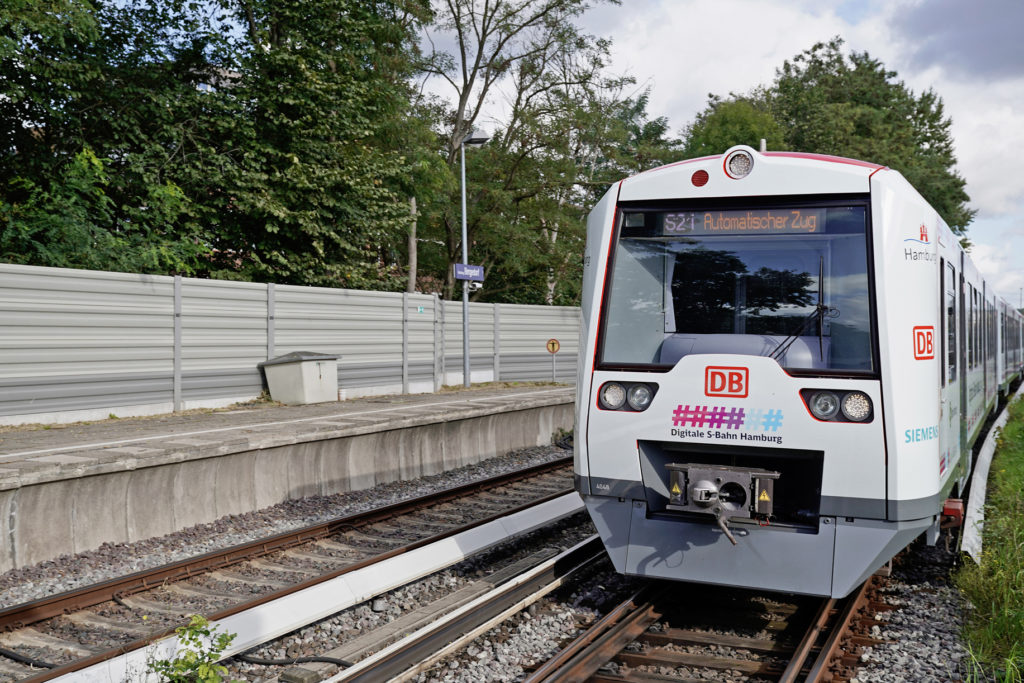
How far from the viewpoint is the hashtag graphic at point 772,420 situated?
549 cm

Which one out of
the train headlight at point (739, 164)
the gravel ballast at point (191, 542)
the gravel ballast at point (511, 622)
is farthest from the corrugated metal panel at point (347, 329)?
the train headlight at point (739, 164)

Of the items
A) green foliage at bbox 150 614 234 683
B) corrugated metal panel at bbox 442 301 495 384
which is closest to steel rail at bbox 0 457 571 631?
green foliage at bbox 150 614 234 683

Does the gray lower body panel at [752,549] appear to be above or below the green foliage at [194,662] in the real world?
above

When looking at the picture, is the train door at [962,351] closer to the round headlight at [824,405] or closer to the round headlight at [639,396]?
the round headlight at [824,405]

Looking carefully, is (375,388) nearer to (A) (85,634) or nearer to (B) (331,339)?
(B) (331,339)

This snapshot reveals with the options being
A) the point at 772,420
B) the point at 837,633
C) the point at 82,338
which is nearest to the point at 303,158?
the point at 82,338

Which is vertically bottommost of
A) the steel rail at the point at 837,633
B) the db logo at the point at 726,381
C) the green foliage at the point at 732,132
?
the steel rail at the point at 837,633

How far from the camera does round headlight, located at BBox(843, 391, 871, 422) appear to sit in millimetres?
5352

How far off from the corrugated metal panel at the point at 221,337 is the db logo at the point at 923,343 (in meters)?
11.6

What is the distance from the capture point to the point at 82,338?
40.5 feet

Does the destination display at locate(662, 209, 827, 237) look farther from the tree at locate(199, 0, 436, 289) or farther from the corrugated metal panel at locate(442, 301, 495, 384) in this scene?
the corrugated metal panel at locate(442, 301, 495, 384)

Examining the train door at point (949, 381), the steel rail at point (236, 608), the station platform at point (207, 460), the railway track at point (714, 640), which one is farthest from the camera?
the station platform at point (207, 460)

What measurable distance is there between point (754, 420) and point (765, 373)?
1.00 ft

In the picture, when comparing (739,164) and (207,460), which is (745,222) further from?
(207,460)
